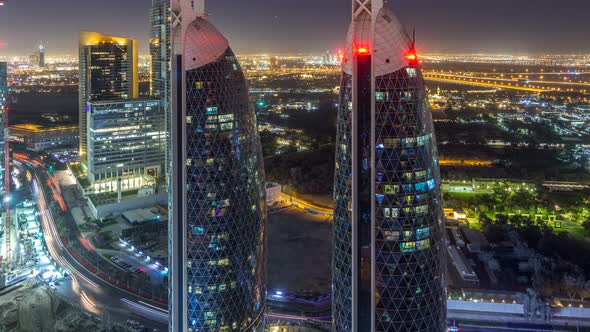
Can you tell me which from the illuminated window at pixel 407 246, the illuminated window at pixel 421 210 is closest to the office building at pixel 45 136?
the illuminated window at pixel 407 246

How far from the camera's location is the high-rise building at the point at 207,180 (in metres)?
21.9

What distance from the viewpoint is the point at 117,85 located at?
68312 mm

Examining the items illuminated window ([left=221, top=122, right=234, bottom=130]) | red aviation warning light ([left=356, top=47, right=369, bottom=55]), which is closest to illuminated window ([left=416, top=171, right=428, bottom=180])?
red aviation warning light ([left=356, top=47, right=369, bottom=55])

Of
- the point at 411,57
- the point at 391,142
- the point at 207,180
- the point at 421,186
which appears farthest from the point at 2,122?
the point at 421,186

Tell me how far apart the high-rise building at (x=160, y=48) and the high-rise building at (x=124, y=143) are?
159 centimetres

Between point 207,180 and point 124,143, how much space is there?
40675 mm

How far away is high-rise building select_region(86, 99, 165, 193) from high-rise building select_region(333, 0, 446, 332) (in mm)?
42411

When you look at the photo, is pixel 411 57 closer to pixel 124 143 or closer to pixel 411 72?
pixel 411 72

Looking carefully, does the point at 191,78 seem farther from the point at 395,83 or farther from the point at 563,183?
the point at 563,183

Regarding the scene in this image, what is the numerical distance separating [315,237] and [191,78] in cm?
2413

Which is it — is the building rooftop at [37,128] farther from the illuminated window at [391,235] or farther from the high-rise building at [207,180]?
the illuminated window at [391,235]

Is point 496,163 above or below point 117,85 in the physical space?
below

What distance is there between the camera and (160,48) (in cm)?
6625

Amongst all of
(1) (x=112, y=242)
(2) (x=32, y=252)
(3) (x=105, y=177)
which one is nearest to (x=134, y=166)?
(3) (x=105, y=177)
